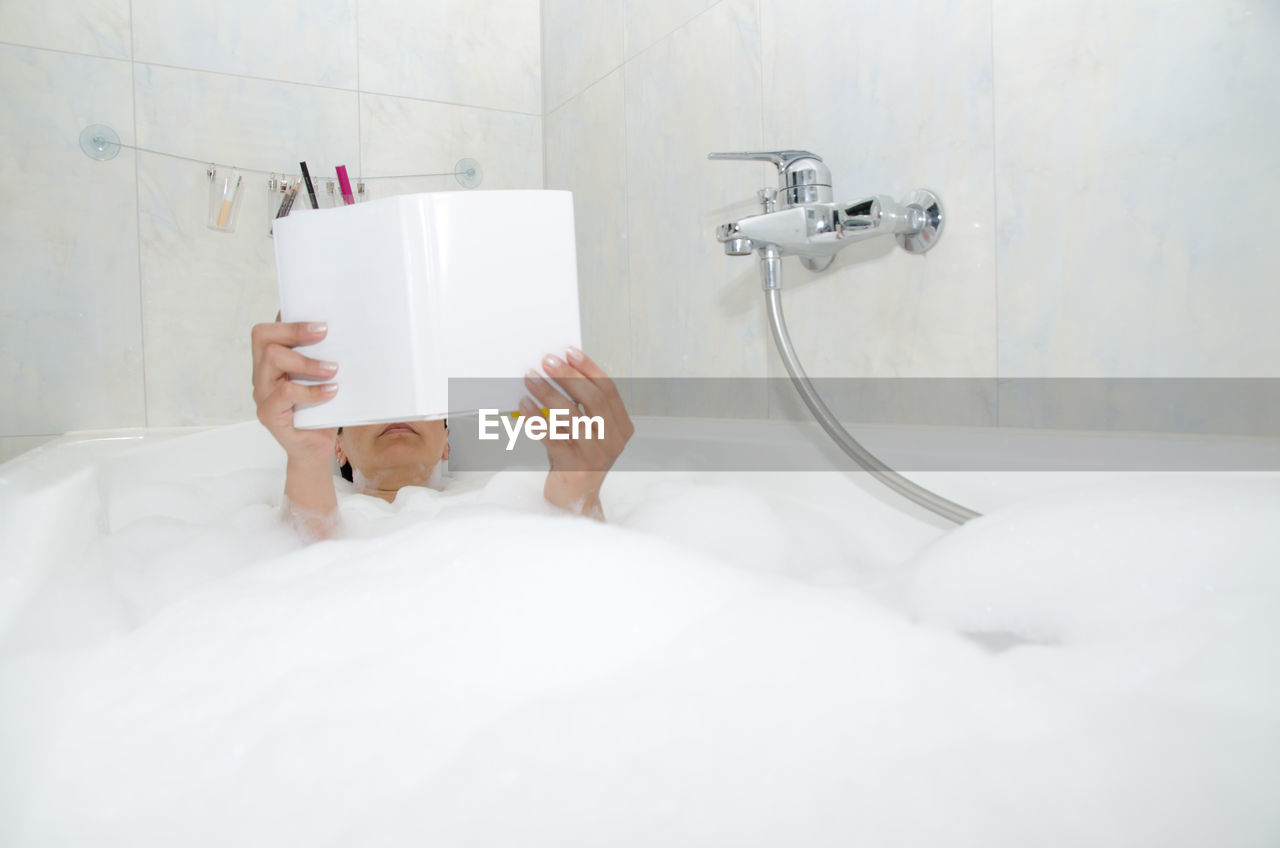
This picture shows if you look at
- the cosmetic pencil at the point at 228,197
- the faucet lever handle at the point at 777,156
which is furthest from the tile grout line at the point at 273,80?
the faucet lever handle at the point at 777,156

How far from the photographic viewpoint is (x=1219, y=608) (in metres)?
0.47

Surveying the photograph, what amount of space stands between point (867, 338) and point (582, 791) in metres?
0.87

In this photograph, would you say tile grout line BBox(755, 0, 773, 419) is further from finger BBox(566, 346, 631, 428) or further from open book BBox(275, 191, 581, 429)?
open book BBox(275, 191, 581, 429)

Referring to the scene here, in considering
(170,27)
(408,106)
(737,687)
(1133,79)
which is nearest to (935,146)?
(1133,79)

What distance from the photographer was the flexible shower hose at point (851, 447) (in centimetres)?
83

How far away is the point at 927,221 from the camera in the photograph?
39.6 inches

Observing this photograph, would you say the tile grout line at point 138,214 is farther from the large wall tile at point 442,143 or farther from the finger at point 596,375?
the finger at point 596,375

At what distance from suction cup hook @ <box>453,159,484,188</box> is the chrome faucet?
1.04m

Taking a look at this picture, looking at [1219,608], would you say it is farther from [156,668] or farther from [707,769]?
[156,668]

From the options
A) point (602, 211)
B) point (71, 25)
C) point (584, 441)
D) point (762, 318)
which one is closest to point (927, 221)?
point (762, 318)

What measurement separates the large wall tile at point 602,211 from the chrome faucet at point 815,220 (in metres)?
0.62

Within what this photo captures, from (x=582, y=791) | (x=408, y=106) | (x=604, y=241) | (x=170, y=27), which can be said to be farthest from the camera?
(x=408, y=106)

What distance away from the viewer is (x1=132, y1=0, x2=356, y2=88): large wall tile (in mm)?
1630

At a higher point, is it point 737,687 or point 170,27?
point 170,27
